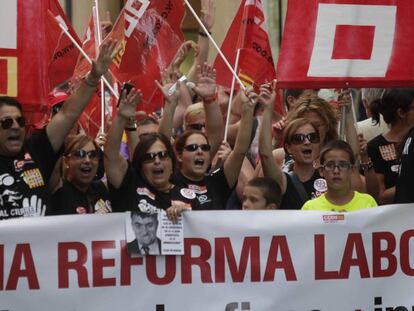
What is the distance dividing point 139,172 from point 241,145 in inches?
26.9

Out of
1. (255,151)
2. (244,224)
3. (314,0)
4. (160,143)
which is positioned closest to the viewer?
(244,224)

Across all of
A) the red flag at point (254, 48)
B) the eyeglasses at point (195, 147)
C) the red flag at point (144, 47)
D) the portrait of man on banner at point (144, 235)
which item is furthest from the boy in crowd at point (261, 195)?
the red flag at point (144, 47)

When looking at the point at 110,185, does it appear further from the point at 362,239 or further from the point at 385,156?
the point at 385,156

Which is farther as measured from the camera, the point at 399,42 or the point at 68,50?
the point at 68,50

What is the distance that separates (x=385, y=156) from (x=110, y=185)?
2173 mm

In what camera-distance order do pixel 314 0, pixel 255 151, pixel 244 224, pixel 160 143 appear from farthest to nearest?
pixel 255 151 → pixel 314 0 → pixel 160 143 → pixel 244 224

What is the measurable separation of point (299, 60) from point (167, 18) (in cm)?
272

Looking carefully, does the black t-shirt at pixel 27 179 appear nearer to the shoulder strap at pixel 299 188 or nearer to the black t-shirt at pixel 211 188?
the black t-shirt at pixel 211 188

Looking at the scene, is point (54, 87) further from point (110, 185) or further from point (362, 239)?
point (362, 239)

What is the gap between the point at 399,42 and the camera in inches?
377

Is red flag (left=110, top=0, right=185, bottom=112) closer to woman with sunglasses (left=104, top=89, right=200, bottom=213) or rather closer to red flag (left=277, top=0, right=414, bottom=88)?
red flag (left=277, top=0, right=414, bottom=88)

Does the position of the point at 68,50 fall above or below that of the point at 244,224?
above

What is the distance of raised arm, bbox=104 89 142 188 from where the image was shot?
864 centimetres

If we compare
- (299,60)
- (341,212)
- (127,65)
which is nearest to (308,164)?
(299,60)
